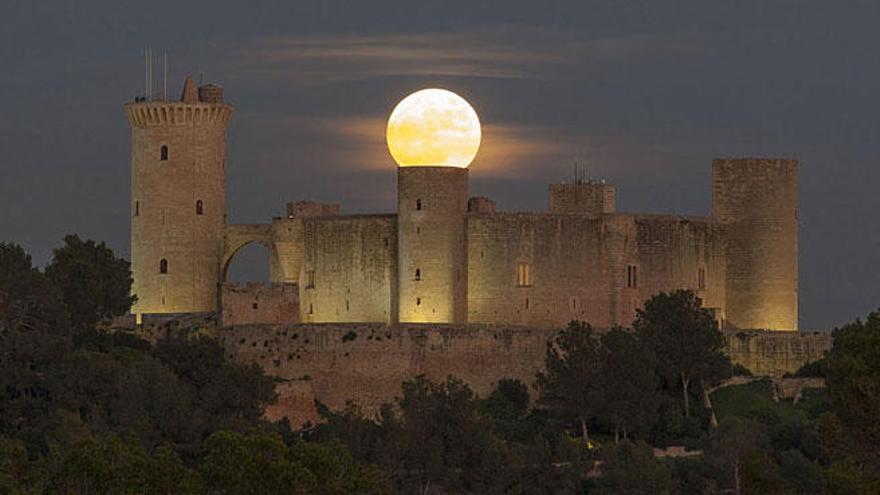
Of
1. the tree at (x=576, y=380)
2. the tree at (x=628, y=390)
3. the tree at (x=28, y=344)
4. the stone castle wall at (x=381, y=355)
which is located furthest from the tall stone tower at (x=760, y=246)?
the tree at (x=28, y=344)

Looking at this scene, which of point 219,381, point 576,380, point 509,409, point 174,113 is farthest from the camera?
point 174,113

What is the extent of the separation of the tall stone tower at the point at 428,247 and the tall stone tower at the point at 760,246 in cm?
960

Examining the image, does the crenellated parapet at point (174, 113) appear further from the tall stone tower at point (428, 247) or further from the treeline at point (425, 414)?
the tall stone tower at point (428, 247)

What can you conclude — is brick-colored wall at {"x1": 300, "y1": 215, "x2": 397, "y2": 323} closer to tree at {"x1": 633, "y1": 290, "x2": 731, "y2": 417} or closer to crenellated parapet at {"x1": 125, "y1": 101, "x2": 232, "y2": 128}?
crenellated parapet at {"x1": 125, "y1": 101, "x2": 232, "y2": 128}

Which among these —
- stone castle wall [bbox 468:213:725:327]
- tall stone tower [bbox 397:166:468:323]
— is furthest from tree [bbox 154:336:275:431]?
stone castle wall [bbox 468:213:725:327]

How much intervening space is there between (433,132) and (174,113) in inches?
310

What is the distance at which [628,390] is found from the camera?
7994 centimetres

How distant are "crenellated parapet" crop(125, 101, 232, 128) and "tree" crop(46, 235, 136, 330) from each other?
5.17 metres

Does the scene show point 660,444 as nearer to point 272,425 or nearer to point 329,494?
point 272,425

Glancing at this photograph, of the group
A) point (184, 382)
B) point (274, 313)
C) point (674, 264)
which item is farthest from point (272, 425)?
point (674, 264)

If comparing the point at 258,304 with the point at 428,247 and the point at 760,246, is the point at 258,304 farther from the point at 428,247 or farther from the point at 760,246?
the point at 760,246

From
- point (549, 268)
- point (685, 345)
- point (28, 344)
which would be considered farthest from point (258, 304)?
point (685, 345)

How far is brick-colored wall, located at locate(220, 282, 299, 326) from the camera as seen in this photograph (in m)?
85.6

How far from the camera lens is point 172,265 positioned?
293 ft
